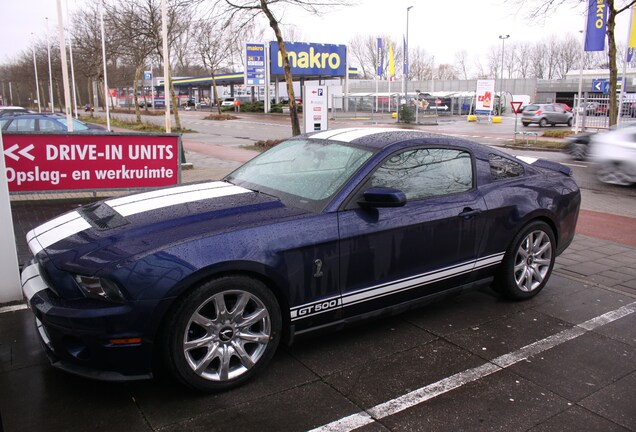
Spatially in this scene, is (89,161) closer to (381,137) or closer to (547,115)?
(381,137)

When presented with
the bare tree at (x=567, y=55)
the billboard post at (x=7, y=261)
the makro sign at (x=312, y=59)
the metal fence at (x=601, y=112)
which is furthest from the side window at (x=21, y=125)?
the bare tree at (x=567, y=55)

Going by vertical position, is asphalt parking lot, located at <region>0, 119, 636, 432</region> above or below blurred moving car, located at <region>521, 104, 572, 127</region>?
below

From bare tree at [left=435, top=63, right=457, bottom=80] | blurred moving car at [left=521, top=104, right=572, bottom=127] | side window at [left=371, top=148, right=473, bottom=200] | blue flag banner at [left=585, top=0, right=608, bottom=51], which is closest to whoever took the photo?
side window at [left=371, top=148, right=473, bottom=200]

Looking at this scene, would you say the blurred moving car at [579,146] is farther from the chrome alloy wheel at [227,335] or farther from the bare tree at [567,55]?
the bare tree at [567,55]

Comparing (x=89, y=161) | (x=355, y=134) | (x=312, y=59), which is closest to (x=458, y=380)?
(x=355, y=134)

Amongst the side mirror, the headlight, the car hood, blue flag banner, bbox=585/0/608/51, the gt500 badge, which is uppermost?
blue flag banner, bbox=585/0/608/51

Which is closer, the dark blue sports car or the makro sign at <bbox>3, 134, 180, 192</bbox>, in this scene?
the dark blue sports car

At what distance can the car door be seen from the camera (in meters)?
3.69

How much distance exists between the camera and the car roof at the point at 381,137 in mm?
4190

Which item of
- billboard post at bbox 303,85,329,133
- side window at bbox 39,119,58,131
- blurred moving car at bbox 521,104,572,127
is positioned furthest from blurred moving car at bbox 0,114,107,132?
blurred moving car at bbox 521,104,572,127

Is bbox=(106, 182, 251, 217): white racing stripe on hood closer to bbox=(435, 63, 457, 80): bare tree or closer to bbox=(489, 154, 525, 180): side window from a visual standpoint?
bbox=(489, 154, 525, 180): side window

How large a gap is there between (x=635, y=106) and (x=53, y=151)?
28375 mm

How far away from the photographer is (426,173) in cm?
426

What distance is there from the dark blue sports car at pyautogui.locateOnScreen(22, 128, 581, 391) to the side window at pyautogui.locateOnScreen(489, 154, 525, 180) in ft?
0.04
